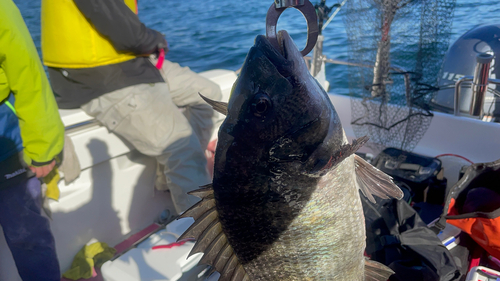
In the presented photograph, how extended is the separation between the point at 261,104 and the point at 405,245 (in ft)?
5.57

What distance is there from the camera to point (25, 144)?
245 centimetres

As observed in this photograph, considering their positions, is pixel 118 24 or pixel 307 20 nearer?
pixel 307 20

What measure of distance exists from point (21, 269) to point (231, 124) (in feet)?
7.97

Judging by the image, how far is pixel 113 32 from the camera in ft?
9.41

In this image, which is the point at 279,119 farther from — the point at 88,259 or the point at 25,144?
the point at 88,259

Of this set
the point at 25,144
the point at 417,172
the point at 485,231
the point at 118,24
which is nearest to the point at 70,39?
the point at 118,24

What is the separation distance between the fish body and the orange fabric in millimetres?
1298

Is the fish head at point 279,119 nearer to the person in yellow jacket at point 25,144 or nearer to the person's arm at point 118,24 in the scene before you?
the person in yellow jacket at point 25,144

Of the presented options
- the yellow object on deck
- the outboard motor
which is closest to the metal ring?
the yellow object on deck

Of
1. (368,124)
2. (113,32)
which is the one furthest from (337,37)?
(113,32)

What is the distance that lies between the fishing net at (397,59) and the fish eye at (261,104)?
6.67ft

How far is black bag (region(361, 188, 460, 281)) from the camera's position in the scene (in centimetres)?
208

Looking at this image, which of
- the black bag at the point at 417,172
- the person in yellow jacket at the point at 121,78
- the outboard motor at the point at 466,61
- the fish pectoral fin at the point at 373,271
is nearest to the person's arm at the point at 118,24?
the person in yellow jacket at the point at 121,78

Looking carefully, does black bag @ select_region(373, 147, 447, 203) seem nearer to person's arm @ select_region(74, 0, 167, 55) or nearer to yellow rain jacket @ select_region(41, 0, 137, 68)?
person's arm @ select_region(74, 0, 167, 55)
